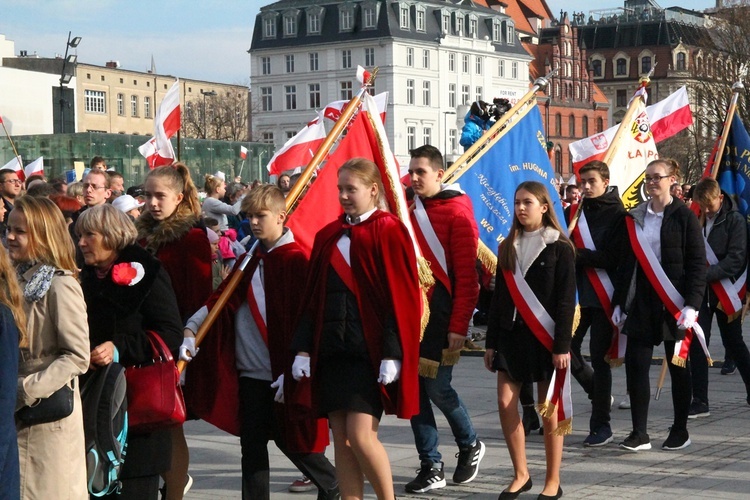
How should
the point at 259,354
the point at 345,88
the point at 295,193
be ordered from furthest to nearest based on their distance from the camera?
the point at 345,88
the point at 295,193
the point at 259,354

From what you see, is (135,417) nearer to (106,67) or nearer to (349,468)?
(349,468)

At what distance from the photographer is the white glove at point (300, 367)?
6006 mm

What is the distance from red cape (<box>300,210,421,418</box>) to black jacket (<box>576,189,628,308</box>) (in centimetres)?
310

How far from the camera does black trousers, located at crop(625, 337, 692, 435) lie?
27.7ft

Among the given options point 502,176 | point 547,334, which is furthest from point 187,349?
point 502,176

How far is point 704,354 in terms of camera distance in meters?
9.75

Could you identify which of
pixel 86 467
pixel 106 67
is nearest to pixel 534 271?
pixel 86 467

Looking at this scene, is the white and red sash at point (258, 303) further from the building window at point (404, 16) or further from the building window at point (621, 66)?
the building window at point (621, 66)

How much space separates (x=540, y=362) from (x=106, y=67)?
9264 cm

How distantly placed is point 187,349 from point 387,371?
3.54ft

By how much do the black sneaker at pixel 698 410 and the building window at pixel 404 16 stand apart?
88951mm

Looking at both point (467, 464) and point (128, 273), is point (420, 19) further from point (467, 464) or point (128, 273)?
point (128, 273)

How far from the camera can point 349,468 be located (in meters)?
6.21

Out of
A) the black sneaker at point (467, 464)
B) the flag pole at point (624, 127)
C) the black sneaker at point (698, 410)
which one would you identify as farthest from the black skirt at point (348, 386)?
the flag pole at point (624, 127)
